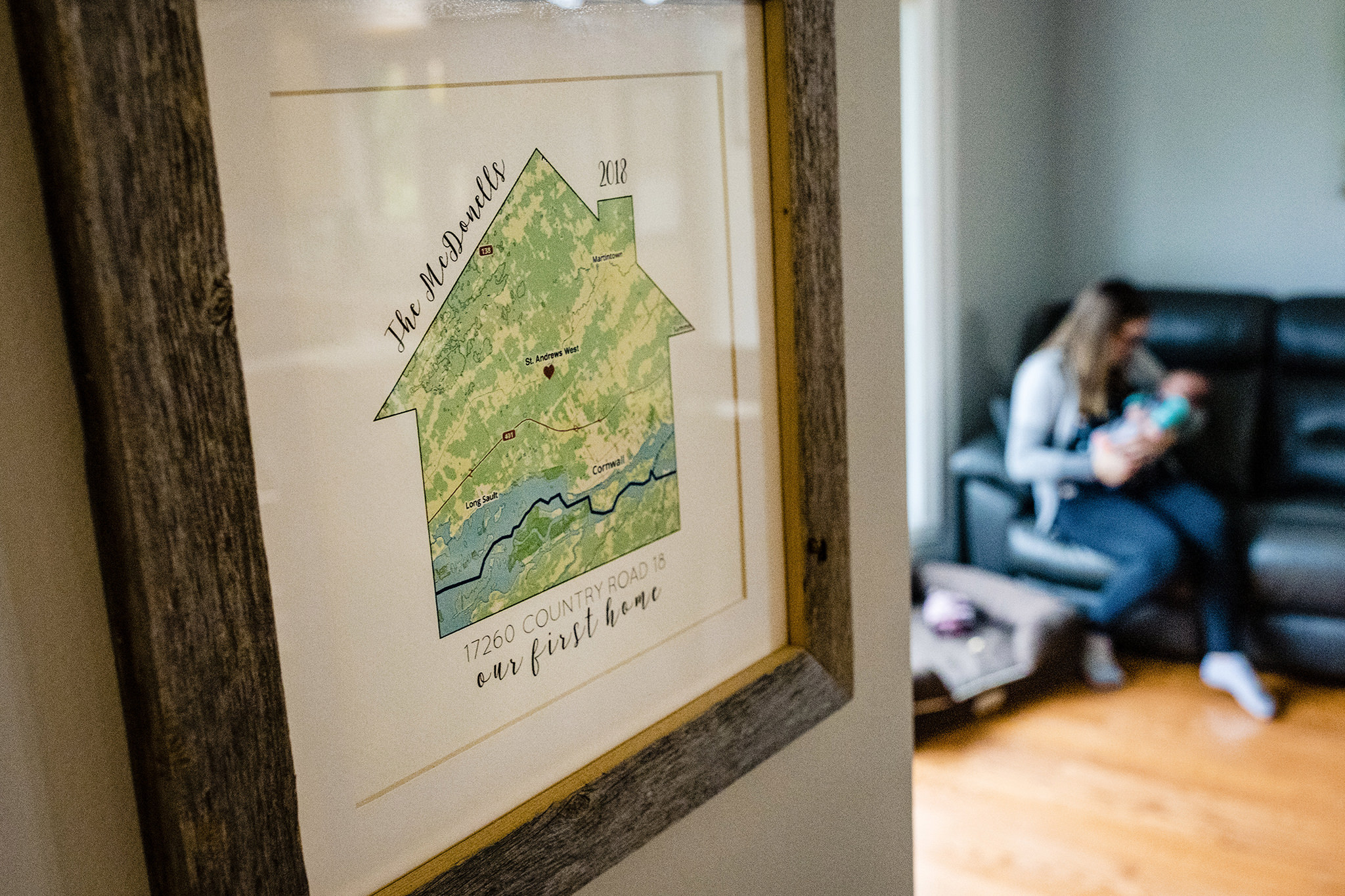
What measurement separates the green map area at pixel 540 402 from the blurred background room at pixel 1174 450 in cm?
201

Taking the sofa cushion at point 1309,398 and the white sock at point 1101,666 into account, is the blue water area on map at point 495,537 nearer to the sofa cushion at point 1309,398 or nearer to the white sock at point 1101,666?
the white sock at point 1101,666

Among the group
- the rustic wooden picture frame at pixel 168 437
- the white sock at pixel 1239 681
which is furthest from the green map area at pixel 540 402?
the white sock at pixel 1239 681

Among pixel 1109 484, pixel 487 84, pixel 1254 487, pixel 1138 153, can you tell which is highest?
pixel 1138 153

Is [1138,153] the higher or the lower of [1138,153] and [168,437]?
the higher

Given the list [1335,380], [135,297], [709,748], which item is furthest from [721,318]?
[1335,380]

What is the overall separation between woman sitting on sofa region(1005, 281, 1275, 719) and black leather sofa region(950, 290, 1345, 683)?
2.6 inches

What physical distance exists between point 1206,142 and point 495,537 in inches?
154

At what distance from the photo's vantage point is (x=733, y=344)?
76 centimetres

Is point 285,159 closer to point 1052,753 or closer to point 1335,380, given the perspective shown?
point 1052,753

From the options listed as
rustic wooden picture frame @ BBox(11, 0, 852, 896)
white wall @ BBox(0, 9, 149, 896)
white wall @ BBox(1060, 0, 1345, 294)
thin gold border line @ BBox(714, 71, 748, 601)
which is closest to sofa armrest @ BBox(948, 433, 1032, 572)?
white wall @ BBox(1060, 0, 1345, 294)

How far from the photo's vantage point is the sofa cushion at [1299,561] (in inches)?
116

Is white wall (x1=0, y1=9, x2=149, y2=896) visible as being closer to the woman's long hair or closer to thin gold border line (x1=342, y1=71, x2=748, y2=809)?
thin gold border line (x1=342, y1=71, x2=748, y2=809)

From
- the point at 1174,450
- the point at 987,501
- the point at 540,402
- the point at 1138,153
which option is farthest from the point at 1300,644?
the point at 540,402

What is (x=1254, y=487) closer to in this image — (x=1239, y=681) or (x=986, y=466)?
(x=1239, y=681)
